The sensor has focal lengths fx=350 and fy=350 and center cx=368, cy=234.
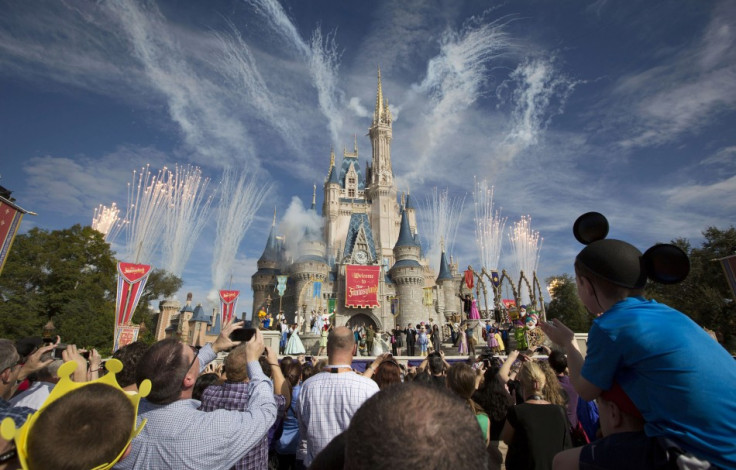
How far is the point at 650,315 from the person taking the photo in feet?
5.07

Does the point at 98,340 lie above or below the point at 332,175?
below

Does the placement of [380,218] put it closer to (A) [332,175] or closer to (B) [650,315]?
(A) [332,175]

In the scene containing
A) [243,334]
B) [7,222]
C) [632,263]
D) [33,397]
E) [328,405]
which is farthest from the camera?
[7,222]

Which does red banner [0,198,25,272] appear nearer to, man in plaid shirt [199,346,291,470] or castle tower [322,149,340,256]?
man in plaid shirt [199,346,291,470]

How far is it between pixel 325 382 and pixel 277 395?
0.90m

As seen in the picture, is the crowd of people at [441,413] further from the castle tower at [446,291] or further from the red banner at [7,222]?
the castle tower at [446,291]

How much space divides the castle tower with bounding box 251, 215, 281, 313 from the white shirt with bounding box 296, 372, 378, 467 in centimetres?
4330

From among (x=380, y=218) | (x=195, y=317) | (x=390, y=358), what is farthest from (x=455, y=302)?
(x=390, y=358)

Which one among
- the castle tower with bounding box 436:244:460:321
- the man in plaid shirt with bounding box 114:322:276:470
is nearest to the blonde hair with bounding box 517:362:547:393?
the man in plaid shirt with bounding box 114:322:276:470

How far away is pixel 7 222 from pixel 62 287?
20.9 metres

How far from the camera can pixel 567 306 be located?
41.6 m

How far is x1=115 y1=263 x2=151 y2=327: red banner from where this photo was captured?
649 inches

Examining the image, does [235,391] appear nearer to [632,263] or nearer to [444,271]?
[632,263]

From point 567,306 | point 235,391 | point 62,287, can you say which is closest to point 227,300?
point 62,287
